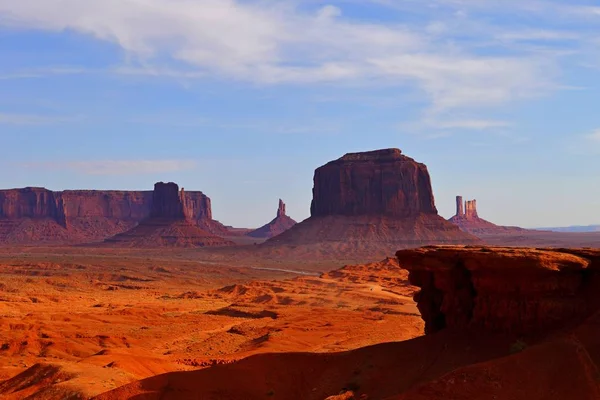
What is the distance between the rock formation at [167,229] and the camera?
477 feet

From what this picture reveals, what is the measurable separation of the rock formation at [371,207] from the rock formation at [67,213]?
1797 inches

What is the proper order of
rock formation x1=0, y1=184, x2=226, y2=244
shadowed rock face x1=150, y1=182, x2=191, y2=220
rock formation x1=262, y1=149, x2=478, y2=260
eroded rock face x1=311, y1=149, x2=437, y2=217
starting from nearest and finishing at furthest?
rock formation x1=262, y1=149, x2=478, y2=260 → eroded rock face x1=311, y1=149, x2=437, y2=217 → shadowed rock face x1=150, y1=182, x2=191, y2=220 → rock formation x1=0, y1=184, x2=226, y2=244

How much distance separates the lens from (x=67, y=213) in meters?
178

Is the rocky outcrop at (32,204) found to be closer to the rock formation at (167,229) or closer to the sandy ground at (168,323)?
the rock formation at (167,229)

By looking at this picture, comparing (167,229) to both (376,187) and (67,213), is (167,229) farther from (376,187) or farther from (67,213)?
(376,187)

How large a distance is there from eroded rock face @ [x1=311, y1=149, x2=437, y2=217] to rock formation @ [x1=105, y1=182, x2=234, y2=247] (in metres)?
30.7

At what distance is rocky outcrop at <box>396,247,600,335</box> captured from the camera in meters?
15.4

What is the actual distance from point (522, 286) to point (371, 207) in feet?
354

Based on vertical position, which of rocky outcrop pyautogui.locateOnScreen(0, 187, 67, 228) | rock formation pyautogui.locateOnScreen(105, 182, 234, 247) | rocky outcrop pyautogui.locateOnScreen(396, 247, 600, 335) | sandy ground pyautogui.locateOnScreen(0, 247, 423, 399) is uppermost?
rocky outcrop pyautogui.locateOnScreen(0, 187, 67, 228)

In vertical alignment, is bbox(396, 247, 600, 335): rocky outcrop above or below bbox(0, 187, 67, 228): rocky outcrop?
below

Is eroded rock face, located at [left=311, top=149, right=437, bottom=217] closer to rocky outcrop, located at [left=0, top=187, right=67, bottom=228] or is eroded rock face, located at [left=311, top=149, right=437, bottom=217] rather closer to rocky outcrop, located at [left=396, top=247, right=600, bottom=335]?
rocky outcrop, located at [left=0, top=187, right=67, bottom=228]

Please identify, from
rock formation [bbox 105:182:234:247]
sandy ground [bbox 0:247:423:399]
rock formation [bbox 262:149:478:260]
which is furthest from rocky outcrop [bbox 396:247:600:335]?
rock formation [bbox 105:182:234:247]

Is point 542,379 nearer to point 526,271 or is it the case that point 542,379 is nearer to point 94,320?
point 526,271

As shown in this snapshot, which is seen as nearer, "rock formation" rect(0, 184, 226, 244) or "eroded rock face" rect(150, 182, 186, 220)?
"eroded rock face" rect(150, 182, 186, 220)
